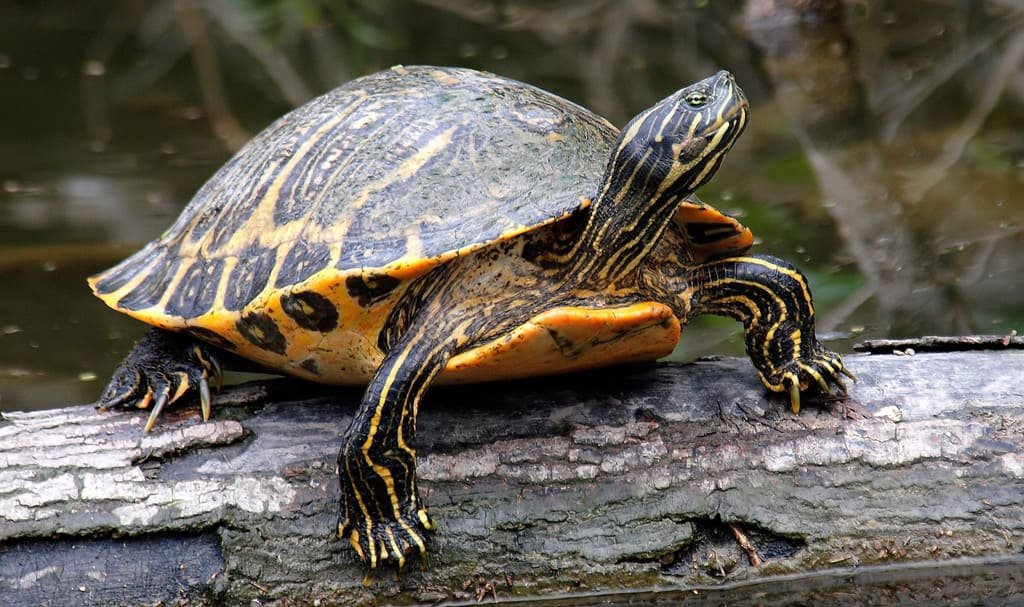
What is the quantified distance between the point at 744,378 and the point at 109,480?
1.85 meters

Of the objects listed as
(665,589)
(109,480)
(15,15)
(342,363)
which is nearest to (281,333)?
(342,363)

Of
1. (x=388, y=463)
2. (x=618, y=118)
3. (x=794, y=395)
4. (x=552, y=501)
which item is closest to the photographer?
(x=388, y=463)

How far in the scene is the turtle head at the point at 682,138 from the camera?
2910 mm

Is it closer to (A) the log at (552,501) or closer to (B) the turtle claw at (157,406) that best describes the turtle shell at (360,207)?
(B) the turtle claw at (157,406)

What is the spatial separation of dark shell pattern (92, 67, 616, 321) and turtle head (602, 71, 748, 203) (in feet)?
0.66

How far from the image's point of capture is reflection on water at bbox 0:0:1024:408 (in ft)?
17.6

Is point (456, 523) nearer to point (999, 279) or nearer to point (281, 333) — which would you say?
point (281, 333)

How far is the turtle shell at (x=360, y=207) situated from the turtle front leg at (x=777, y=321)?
0.51 m

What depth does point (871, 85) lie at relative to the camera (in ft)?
28.8

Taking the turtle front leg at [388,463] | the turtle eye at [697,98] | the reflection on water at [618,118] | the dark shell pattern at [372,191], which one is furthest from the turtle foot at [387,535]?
the reflection on water at [618,118]

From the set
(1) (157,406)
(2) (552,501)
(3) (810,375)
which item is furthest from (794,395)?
(1) (157,406)

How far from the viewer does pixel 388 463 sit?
2887 millimetres

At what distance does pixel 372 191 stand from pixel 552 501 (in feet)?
3.34

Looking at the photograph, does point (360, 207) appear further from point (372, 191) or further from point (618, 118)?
point (618, 118)
